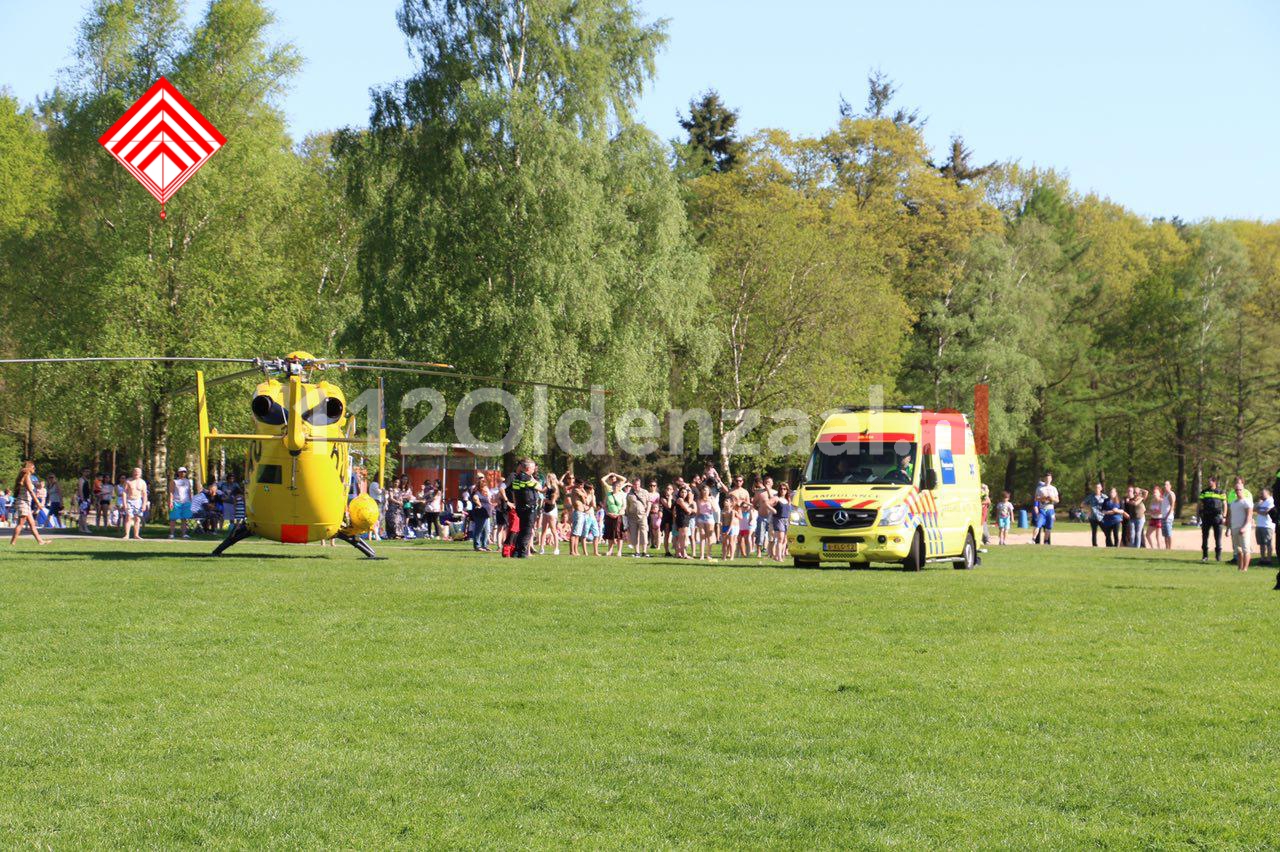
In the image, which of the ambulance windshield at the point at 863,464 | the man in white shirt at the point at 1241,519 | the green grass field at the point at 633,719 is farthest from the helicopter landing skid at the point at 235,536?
the man in white shirt at the point at 1241,519

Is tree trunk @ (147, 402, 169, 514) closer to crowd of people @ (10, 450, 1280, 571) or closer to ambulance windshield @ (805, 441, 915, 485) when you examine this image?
crowd of people @ (10, 450, 1280, 571)

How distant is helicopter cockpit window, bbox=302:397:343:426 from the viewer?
2444 cm

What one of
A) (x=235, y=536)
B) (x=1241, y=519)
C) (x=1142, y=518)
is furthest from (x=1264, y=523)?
(x=235, y=536)

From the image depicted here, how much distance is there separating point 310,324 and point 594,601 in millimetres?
34378

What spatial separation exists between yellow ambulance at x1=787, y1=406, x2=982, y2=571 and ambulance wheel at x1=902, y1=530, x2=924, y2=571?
0.02 meters

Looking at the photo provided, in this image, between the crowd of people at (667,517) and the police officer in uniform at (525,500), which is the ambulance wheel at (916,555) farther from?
the police officer in uniform at (525,500)

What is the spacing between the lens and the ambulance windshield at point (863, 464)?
2448 cm

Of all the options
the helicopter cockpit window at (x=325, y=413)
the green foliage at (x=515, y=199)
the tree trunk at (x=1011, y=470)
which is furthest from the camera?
the tree trunk at (x=1011, y=470)

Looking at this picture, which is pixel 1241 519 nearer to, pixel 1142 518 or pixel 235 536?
pixel 1142 518

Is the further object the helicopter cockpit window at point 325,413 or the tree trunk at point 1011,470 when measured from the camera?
the tree trunk at point 1011,470

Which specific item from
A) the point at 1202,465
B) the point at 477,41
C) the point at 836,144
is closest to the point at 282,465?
the point at 477,41

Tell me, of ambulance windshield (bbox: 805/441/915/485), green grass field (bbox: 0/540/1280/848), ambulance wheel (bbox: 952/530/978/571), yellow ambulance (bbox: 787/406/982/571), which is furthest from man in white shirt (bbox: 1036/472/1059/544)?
green grass field (bbox: 0/540/1280/848)

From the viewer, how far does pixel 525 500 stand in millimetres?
27703

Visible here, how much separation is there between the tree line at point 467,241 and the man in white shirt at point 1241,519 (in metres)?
18.4
